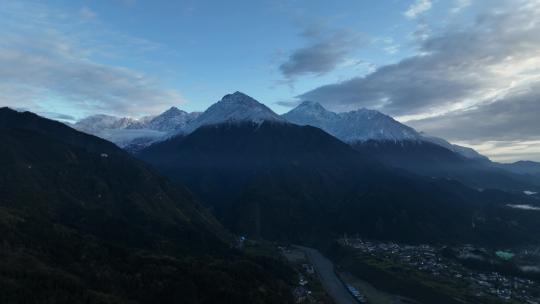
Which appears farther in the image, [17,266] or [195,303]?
[195,303]

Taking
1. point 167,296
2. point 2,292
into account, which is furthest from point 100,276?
point 2,292

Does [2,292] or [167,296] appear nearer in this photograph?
[2,292]

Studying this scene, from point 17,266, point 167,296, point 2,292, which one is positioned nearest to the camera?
point 2,292

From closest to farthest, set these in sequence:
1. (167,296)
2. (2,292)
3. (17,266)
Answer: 1. (2,292)
2. (17,266)
3. (167,296)

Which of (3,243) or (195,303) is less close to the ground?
(3,243)

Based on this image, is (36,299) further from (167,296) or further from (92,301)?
(167,296)

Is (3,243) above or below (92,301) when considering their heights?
above

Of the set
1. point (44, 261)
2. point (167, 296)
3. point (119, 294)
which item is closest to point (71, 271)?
point (44, 261)

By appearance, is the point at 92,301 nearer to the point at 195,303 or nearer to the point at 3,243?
the point at 195,303
